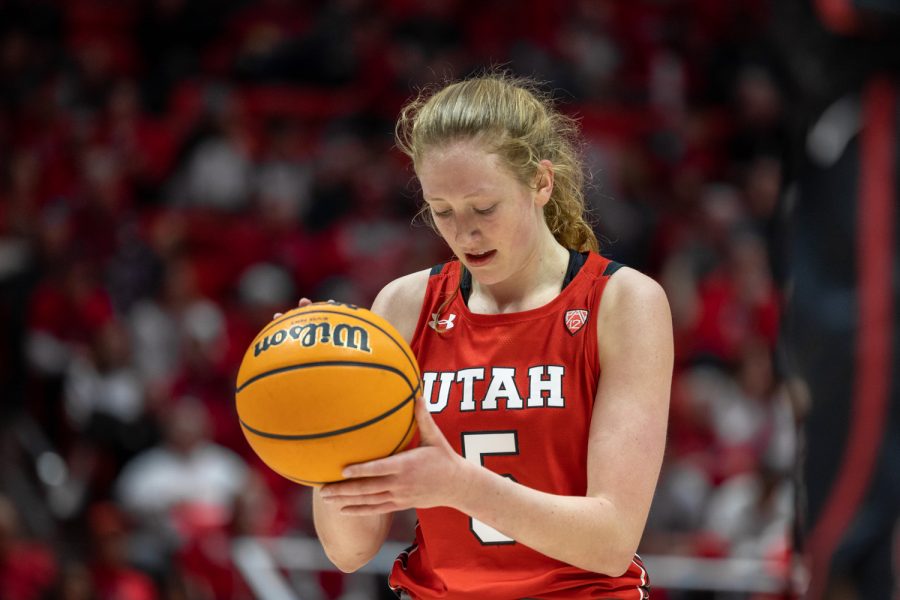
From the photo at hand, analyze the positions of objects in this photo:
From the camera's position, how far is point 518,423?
2.57 meters

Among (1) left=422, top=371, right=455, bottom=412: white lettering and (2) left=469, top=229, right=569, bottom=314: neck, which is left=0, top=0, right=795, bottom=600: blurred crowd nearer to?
(2) left=469, top=229, right=569, bottom=314: neck

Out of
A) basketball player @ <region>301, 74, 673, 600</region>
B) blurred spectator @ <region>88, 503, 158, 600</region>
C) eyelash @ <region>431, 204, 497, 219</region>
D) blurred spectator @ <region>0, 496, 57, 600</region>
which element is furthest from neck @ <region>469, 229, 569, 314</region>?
blurred spectator @ <region>0, 496, 57, 600</region>

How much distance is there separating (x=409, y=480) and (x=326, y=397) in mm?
220

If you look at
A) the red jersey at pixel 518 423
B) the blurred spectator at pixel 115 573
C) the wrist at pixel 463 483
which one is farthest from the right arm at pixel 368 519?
the blurred spectator at pixel 115 573

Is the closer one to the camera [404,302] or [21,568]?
[404,302]

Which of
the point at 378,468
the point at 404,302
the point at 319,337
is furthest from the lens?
the point at 404,302

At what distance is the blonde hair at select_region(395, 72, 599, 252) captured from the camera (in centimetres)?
255

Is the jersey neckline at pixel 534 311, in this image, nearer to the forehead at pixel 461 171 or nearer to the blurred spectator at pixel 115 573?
the forehead at pixel 461 171

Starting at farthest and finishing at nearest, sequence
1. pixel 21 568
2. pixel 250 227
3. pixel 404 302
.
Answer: pixel 250 227
pixel 21 568
pixel 404 302

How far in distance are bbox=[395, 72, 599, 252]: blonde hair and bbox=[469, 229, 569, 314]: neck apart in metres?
0.15

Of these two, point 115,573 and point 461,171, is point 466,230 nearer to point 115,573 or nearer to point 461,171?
point 461,171

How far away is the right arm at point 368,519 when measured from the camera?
2.76 m

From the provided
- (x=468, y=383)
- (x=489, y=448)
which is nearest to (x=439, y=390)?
(x=468, y=383)

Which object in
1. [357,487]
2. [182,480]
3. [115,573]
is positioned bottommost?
[115,573]
